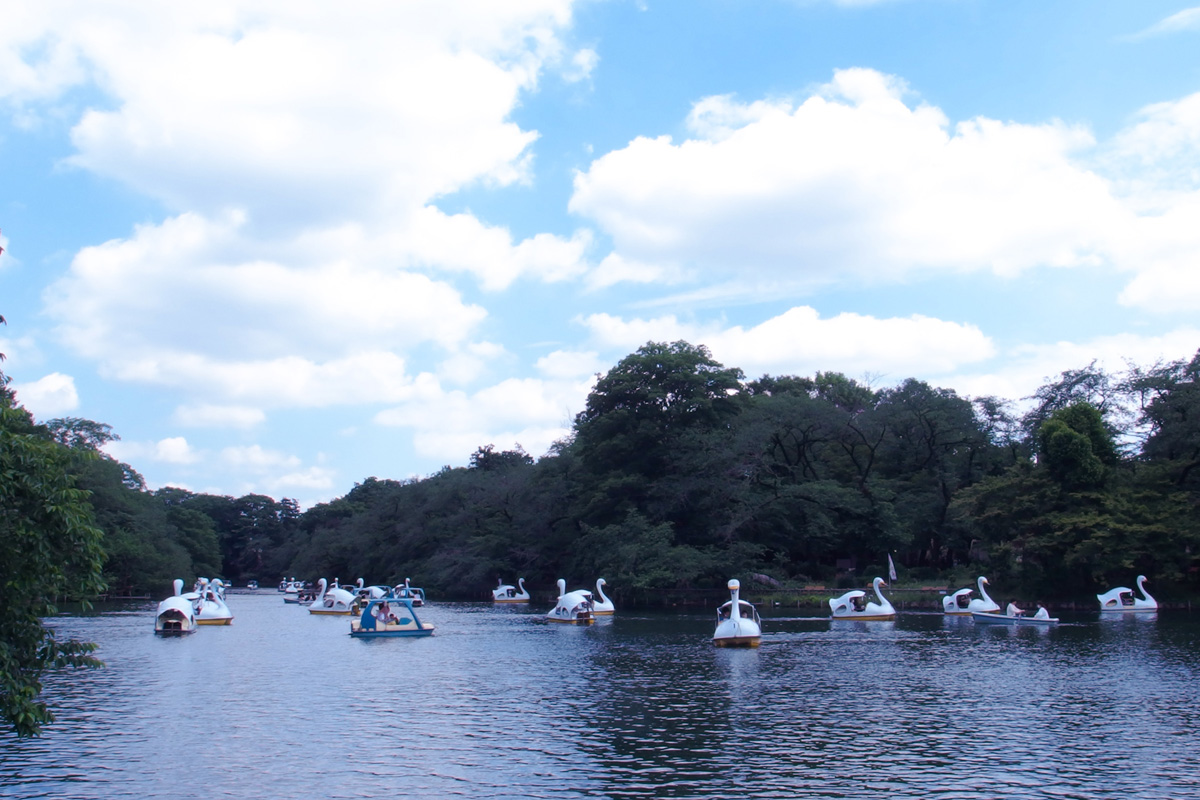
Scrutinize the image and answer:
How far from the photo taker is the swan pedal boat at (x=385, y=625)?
36.0m

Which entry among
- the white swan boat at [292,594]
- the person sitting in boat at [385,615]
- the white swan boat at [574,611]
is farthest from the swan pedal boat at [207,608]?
the white swan boat at [292,594]

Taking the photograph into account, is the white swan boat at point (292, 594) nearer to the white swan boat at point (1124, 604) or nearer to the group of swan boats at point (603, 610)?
the group of swan boats at point (603, 610)

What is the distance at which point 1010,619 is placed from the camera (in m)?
38.2

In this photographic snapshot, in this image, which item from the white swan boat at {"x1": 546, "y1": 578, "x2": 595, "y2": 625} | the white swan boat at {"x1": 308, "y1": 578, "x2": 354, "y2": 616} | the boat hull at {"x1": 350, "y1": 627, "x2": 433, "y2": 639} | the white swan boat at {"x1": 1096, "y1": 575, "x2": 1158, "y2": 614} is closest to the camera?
the boat hull at {"x1": 350, "y1": 627, "x2": 433, "y2": 639}

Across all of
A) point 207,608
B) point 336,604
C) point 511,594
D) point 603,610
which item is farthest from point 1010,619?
point 511,594

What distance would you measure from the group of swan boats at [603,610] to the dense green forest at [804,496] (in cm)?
310

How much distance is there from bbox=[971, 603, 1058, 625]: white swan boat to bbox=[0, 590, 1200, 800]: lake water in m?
5.33

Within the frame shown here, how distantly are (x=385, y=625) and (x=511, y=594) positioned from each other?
29280mm

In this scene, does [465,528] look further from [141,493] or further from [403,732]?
[403,732]

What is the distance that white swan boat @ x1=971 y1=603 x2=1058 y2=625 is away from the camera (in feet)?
121

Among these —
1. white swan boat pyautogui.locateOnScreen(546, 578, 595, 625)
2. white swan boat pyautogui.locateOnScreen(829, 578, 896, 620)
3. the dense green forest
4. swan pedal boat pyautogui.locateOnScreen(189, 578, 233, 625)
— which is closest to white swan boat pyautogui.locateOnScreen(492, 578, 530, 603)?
the dense green forest

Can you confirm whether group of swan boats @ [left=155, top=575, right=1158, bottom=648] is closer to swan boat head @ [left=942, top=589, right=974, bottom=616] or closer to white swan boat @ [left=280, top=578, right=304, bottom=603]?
swan boat head @ [left=942, top=589, right=974, bottom=616]

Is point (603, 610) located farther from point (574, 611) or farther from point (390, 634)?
point (390, 634)

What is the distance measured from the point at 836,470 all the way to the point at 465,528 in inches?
1197
